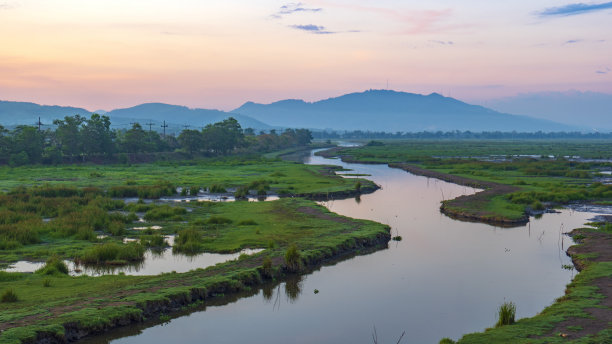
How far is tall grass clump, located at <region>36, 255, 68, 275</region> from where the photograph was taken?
23672mm

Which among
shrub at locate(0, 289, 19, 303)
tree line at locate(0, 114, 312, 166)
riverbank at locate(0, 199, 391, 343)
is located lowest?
riverbank at locate(0, 199, 391, 343)

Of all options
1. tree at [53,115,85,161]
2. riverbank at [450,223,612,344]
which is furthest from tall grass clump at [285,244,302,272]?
tree at [53,115,85,161]

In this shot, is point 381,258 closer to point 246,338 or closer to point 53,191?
point 246,338

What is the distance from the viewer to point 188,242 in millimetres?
29844

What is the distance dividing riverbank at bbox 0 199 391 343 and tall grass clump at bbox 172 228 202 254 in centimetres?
371

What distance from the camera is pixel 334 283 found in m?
25.0

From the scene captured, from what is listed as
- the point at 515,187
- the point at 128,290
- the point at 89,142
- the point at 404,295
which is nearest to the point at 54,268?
the point at 128,290

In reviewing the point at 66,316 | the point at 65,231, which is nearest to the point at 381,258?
the point at 66,316

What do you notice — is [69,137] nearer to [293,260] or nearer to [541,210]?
[541,210]

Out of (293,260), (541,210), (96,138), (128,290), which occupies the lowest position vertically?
(128,290)

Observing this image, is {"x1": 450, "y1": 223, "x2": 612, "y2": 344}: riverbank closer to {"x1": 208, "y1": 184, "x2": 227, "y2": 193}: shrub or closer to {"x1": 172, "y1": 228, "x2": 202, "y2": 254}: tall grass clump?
{"x1": 172, "y1": 228, "x2": 202, "y2": 254}: tall grass clump

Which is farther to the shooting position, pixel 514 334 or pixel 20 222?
pixel 20 222

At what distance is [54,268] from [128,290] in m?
4.86

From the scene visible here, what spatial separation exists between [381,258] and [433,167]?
65.8 m
